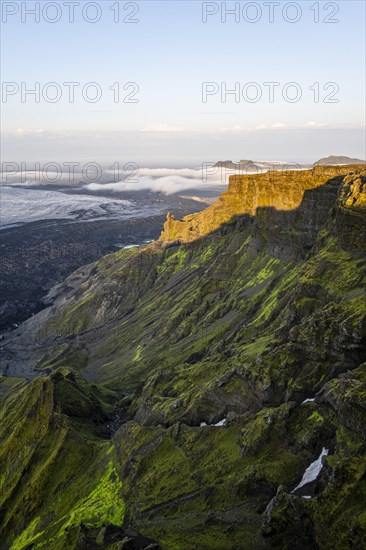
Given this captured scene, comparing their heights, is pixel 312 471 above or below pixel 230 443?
above

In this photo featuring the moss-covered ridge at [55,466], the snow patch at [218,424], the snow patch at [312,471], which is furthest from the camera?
the moss-covered ridge at [55,466]

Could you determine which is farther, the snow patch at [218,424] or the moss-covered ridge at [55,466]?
the moss-covered ridge at [55,466]

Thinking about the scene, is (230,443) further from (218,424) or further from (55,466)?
(55,466)

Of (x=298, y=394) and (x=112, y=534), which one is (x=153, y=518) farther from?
(x=298, y=394)

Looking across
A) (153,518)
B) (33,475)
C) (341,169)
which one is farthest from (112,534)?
(341,169)

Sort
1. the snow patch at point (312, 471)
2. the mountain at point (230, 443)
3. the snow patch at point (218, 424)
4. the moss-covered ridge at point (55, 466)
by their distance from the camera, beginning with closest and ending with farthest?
the mountain at point (230, 443) < the snow patch at point (312, 471) < the snow patch at point (218, 424) < the moss-covered ridge at point (55, 466)

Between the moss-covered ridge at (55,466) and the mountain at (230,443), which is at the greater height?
the mountain at (230,443)

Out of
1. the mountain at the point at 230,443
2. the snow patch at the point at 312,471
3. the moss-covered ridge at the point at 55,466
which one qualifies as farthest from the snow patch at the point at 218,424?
the snow patch at the point at 312,471

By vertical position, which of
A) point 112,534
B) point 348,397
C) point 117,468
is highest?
point 348,397

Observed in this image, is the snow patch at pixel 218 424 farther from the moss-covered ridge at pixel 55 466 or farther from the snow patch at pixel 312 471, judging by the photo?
the snow patch at pixel 312 471

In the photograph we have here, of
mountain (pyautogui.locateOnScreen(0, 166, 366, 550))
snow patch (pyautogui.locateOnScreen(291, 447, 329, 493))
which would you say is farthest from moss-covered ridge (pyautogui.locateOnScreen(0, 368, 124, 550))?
snow patch (pyautogui.locateOnScreen(291, 447, 329, 493))

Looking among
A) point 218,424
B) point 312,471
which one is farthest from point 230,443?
point 312,471
